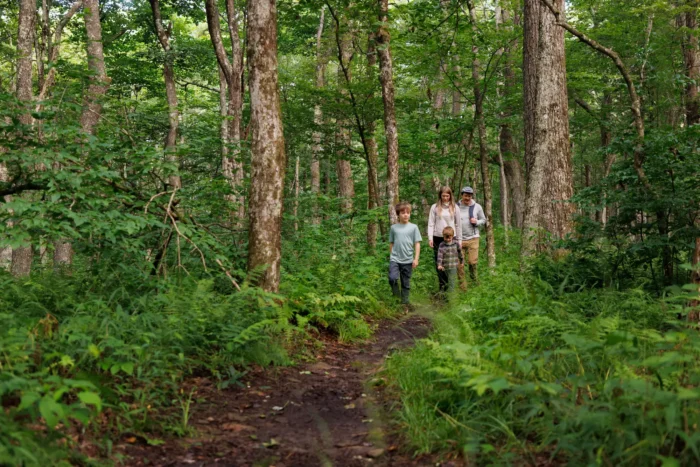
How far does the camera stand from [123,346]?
182 inches

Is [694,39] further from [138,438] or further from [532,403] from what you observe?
[138,438]

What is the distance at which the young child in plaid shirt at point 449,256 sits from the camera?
10.5 meters

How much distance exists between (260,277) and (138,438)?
3407 millimetres

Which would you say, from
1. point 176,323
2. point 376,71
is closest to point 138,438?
point 176,323

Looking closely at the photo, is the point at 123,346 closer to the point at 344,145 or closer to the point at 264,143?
the point at 264,143

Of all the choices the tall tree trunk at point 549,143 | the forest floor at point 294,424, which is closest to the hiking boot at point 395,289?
the tall tree trunk at point 549,143

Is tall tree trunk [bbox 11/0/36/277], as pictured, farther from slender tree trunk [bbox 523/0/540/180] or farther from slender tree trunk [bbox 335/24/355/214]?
slender tree trunk [bbox 523/0/540/180]

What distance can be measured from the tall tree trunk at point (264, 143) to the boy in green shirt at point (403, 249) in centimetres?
322

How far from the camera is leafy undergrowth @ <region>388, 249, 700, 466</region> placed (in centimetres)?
308

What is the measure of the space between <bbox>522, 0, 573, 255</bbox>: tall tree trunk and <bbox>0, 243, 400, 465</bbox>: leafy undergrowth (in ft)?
13.2

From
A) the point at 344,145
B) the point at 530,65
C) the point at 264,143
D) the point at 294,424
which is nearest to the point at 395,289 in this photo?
the point at 264,143

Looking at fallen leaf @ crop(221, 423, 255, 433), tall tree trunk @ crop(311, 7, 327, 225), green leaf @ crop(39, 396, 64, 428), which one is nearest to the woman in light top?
tall tree trunk @ crop(311, 7, 327, 225)

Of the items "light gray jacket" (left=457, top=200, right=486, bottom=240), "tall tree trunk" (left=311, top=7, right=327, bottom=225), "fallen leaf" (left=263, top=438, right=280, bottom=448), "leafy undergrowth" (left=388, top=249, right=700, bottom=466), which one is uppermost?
"tall tree trunk" (left=311, top=7, right=327, bottom=225)

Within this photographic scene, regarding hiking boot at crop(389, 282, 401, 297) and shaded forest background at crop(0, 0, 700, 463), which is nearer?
shaded forest background at crop(0, 0, 700, 463)
